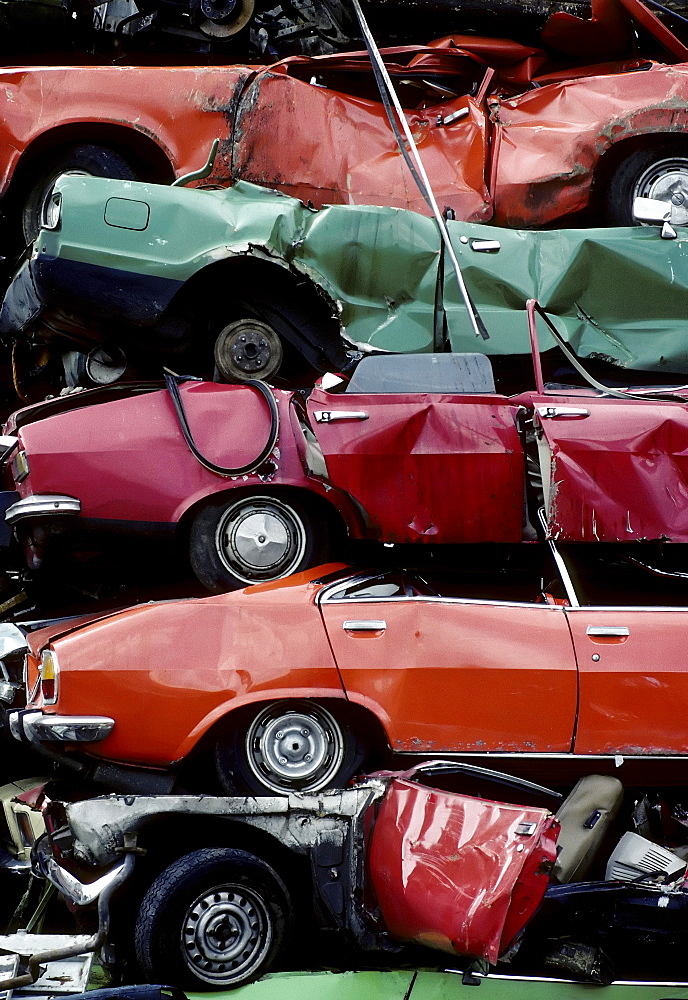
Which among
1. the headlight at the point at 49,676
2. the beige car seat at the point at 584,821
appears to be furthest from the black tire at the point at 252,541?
the beige car seat at the point at 584,821

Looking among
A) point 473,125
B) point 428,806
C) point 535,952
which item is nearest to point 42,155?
point 473,125

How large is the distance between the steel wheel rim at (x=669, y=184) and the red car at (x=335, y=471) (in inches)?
82.1

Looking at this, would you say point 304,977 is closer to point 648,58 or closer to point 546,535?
point 546,535

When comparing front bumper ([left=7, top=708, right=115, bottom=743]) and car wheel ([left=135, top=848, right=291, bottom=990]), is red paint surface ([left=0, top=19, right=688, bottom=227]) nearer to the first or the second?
front bumper ([left=7, top=708, right=115, bottom=743])

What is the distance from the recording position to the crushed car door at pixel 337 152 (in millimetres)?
6488

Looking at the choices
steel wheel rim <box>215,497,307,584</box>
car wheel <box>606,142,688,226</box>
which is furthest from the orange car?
car wheel <box>606,142,688,226</box>

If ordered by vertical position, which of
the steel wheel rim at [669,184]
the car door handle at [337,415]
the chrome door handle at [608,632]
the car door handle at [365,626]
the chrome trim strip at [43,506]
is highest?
the steel wheel rim at [669,184]

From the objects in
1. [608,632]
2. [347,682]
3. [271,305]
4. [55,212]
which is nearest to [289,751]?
[347,682]

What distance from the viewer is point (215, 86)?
651 centimetres

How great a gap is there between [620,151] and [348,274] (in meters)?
2.22

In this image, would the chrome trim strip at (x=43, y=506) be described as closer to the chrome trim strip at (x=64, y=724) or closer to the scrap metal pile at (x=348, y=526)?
the scrap metal pile at (x=348, y=526)

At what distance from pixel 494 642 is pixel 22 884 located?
2.57m

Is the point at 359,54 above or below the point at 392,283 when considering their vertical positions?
above

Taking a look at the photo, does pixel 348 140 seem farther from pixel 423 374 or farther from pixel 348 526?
pixel 348 526
